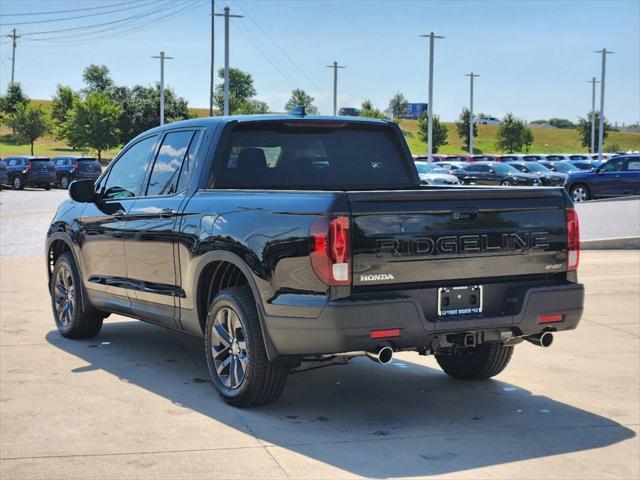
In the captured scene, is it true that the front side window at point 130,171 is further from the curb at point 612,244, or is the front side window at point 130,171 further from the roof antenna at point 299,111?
the curb at point 612,244

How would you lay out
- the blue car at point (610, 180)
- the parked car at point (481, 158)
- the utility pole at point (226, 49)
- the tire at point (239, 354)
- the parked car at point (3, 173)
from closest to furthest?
the tire at point (239, 354) < the blue car at point (610, 180) < the parked car at point (3, 173) < the utility pole at point (226, 49) < the parked car at point (481, 158)

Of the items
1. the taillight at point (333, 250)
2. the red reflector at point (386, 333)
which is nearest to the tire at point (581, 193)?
the red reflector at point (386, 333)

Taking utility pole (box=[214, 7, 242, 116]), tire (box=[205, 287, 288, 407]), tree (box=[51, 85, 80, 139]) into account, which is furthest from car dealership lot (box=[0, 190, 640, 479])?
tree (box=[51, 85, 80, 139])

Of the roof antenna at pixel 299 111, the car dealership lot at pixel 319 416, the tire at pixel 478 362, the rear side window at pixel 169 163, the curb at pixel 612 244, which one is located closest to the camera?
the car dealership lot at pixel 319 416

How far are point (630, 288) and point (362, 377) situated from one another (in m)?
6.08

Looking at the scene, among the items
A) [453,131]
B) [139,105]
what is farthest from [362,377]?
[453,131]

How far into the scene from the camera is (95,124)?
284ft

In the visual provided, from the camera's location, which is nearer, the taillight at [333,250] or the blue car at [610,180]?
the taillight at [333,250]

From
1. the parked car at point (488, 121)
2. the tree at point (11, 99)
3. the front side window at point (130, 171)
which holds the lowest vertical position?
the front side window at point (130, 171)

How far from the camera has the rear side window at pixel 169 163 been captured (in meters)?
7.30

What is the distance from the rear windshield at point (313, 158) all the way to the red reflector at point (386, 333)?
1910mm

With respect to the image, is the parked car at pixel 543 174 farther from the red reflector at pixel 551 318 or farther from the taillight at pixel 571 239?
the red reflector at pixel 551 318

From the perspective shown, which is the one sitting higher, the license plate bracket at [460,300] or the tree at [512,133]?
the tree at [512,133]

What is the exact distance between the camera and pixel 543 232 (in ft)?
20.1
